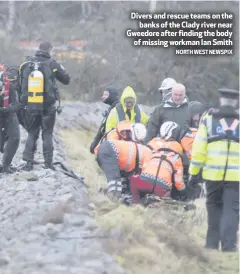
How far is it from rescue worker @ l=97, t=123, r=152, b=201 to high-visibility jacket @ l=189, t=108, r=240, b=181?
2485 mm

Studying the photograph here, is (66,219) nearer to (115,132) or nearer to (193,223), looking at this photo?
(193,223)

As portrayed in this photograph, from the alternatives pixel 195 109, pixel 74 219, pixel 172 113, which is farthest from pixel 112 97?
pixel 74 219

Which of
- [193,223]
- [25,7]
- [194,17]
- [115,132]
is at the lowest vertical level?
[193,223]

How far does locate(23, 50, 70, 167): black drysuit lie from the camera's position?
1204 centimetres

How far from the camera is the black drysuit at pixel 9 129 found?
12.2 m

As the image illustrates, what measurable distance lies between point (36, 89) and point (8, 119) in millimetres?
761

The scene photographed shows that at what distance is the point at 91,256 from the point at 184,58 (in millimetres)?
36194

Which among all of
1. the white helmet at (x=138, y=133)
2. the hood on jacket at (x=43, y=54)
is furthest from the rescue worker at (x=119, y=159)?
the hood on jacket at (x=43, y=54)

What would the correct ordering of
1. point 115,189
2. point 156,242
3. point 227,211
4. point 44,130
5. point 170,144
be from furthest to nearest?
1. point 44,130
2. point 115,189
3. point 170,144
4. point 227,211
5. point 156,242

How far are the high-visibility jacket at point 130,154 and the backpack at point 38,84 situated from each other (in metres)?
1.10

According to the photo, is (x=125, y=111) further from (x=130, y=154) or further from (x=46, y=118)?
(x=130, y=154)

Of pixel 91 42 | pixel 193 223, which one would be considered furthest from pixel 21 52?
pixel 193 223

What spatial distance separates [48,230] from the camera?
852 cm

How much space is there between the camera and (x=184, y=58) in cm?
4328
